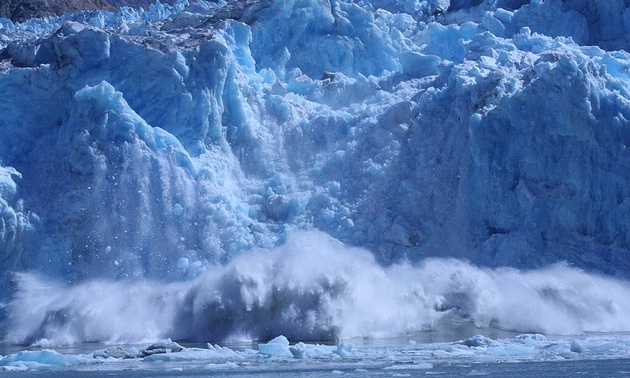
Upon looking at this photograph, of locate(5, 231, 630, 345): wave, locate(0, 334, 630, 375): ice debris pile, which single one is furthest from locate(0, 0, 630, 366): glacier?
locate(0, 334, 630, 375): ice debris pile

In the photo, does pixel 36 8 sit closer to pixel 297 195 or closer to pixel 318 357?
pixel 297 195

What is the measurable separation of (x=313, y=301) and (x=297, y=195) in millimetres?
3883

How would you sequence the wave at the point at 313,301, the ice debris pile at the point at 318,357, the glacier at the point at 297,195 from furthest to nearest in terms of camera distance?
the glacier at the point at 297,195
the wave at the point at 313,301
the ice debris pile at the point at 318,357

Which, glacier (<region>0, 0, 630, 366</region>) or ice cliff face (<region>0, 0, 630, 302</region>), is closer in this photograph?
glacier (<region>0, 0, 630, 366</region>)

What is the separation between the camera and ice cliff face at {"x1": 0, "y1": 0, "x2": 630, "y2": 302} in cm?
2281

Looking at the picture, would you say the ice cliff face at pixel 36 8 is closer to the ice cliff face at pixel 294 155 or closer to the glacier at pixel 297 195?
the glacier at pixel 297 195

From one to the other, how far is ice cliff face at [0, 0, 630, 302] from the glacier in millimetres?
43

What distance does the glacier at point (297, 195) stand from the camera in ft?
69.9

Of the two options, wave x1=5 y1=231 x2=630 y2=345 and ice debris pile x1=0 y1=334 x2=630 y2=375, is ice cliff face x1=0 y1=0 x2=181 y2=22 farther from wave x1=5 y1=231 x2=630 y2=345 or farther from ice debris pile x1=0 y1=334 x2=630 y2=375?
ice debris pile x1=0 y1=334 x2=630 y2=375

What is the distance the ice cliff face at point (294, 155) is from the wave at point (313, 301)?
2.01 ft

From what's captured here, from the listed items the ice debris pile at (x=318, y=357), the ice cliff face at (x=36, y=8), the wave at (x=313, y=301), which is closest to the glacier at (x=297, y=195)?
the wave at (x=313, y=301)

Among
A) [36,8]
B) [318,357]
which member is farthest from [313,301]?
[36,8]

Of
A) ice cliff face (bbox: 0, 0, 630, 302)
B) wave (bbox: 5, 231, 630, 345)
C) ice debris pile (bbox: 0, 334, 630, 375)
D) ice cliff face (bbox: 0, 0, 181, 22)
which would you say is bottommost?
ice debris pile (bbox: 0, 334, 630, 375)

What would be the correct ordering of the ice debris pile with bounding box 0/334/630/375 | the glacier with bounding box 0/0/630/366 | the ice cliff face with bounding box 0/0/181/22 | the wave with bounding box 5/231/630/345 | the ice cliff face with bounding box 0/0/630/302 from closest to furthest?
the ice debris pile with bounding box 0/334/630/375
the wave with bounding box 5/231/630/345
the glacier with bounding box 0/0/630/366
the ice cliff face with bounding box 0/0/630/302
the ice cliff face with bounding box 0/0/181/22
